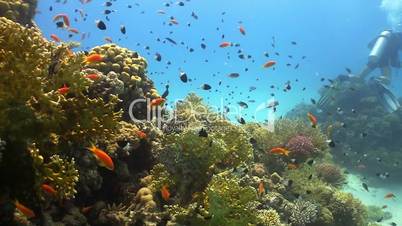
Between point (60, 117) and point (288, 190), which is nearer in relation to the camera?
point (60, 117)

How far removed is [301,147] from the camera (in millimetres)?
11227

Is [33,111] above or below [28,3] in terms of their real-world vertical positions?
below

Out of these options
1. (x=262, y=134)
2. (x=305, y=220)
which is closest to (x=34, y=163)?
(x=305, y=220)

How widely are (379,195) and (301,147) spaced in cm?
724

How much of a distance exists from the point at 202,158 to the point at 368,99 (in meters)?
19.1

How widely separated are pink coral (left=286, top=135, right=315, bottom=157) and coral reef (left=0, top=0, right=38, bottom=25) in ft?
26.2

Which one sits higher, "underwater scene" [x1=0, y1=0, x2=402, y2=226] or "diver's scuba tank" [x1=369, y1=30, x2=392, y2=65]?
"diver's scuba tank" [x1=369, y1=30, x2=392, y2=65]

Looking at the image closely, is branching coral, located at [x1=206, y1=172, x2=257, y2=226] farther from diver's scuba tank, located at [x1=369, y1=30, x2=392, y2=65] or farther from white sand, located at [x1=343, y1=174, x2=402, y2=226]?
diver's scuba tank, located at [x1=369, y1=30, x2=392, y2=65]

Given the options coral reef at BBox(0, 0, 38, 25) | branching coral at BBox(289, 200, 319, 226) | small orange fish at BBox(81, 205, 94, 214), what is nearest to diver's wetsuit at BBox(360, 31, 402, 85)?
branching coral at BBox(289, 200, 319, 226)

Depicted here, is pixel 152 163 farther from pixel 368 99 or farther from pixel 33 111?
pixel 368 99

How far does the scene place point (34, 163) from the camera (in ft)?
13.0

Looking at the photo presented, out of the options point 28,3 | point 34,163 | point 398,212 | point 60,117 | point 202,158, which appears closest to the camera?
point 34,163

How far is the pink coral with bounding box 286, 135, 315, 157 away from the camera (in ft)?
36.8

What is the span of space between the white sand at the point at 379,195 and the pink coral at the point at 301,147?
5.68 m
